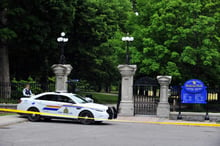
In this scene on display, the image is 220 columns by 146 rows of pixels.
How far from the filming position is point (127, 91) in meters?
24.1

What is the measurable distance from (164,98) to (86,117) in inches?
255

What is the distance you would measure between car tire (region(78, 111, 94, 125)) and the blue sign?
263 inches

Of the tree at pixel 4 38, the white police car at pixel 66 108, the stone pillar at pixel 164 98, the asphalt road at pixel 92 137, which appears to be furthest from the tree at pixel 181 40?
the asphalt road at pixel 92 137

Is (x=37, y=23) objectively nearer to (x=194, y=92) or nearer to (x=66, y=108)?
(x=66, y=108)

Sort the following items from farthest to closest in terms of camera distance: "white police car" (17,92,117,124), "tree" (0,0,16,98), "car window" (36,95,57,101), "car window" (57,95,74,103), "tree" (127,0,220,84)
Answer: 1. "tree" (127,0,220,84)
2. "tree" (0,0,16,98)
3. "car window" (36,95,57,101)
4. "car window" (57,95,74,103)
5. "white police car" (17,92,117,124)

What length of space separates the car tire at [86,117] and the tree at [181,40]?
11.2 metres

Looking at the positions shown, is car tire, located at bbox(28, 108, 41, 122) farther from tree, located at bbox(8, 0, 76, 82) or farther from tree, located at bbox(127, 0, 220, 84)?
tree, located at bbox(127, 0, 220, 84)

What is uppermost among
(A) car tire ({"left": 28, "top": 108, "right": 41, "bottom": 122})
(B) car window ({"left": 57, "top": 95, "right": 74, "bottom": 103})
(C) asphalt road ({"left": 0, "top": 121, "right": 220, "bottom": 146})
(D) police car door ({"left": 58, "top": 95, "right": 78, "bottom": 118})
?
(B) car window ({"left": 57, "top": 95, "right": 74, "bottom": 103})

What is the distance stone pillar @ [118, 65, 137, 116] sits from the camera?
78.1ft

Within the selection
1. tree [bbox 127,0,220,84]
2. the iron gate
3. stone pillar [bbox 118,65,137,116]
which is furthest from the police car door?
tree [bbox 127,0,220,84]

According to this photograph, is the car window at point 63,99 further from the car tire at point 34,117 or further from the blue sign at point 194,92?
the blue sign at point 194,92

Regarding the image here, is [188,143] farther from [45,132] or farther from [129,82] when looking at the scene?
[129,82]

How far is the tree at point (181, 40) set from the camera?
2803cm

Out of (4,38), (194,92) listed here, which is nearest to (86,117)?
(194,92)
